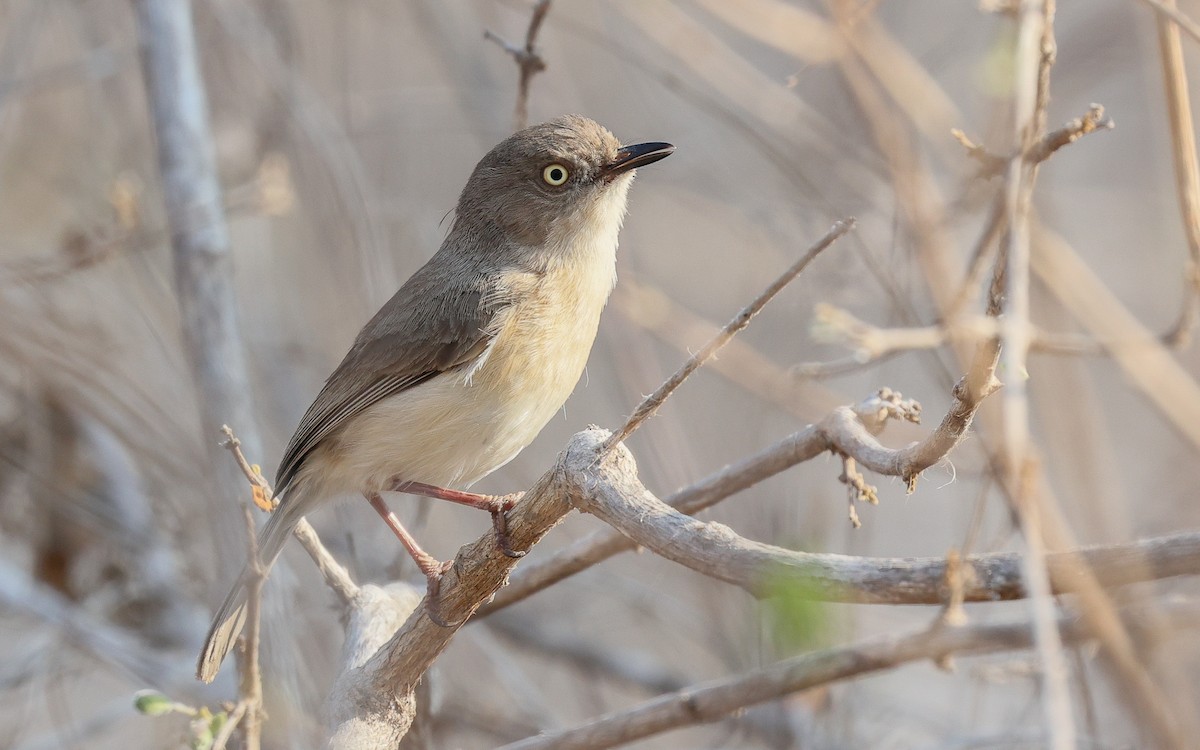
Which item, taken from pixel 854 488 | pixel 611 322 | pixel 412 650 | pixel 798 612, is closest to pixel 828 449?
pixel 854 488

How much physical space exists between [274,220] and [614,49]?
2.86 metres

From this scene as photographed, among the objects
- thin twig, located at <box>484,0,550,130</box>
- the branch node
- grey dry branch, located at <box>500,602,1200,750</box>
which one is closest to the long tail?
the branch node

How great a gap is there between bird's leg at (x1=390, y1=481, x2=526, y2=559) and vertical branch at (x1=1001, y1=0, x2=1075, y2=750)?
4.27 feet

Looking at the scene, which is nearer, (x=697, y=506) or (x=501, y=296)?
(x=697, y=506)

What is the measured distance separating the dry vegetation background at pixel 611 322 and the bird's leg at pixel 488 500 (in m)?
0.32

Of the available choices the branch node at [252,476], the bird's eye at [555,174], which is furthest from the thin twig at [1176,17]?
the bird's eye at [555,174]

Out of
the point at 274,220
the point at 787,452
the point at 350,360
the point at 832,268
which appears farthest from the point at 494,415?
the point at 274,220

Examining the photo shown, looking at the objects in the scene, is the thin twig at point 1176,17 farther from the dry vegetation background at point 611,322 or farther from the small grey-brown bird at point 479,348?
the small grey-brown bird at point 479,348

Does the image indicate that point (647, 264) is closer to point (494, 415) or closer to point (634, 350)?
point (634, 350)

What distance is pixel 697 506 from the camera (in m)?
3.66

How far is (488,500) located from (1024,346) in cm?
Result: 197

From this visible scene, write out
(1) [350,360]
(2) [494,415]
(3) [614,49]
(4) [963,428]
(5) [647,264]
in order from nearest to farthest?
1. (4) [963,428]
2. (2) [494,415]
3. (1) [350,360]
4. (3) [614,49]
5. (5) [647,264]

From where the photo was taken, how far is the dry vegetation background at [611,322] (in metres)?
4.27

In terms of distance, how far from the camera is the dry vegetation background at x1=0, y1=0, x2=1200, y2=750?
168 inches
